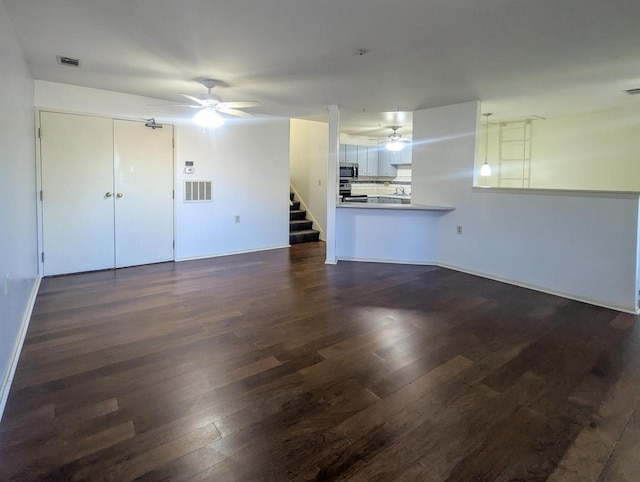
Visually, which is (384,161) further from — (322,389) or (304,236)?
(322,389)

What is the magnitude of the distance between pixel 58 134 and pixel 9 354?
3.20m

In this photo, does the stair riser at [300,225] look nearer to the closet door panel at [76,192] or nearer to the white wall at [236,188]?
the white wall at [236,188]

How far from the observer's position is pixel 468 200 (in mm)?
5133

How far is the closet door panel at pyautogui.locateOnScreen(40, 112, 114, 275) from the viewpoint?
14.8ft

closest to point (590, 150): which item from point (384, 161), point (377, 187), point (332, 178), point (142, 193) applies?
point (332, 178)

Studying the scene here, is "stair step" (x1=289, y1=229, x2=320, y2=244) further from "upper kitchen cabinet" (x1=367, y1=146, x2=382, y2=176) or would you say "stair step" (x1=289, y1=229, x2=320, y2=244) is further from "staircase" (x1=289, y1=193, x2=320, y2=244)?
"upper kitchen cabinet" (x1=367, y1=146, x2=382, y2=176)

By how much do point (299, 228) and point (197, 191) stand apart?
250cm

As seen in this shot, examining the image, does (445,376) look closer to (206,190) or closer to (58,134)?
(206,190)

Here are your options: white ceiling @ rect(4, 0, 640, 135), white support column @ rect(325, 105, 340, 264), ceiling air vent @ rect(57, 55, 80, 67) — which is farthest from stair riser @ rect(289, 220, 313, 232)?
ceiling air vent @ rect(57, 55, 80, 67)

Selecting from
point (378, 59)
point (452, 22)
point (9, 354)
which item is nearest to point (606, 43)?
point (452, 22)

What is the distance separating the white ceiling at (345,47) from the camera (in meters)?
2.50

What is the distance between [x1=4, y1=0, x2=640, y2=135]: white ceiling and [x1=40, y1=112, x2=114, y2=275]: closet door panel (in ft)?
1.89

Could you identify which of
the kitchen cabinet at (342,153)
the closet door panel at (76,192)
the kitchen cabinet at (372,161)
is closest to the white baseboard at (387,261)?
the kitchen cabinet at (342,153)

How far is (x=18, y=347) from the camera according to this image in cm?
265
